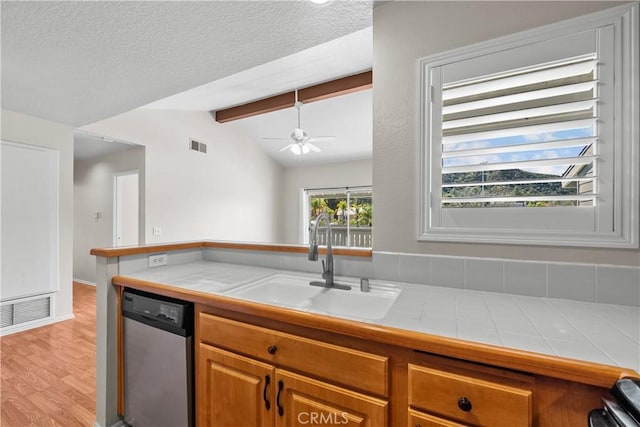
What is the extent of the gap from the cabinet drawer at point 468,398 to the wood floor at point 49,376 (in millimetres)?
1994

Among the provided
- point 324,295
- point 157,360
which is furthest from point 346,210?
point 157,360

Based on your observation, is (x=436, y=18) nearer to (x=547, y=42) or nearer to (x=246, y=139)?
(x=547, y=42)

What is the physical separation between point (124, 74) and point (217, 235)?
11.0 ft

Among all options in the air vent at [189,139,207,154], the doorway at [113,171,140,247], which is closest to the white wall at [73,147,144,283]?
the doorway at [113,171,140,247]

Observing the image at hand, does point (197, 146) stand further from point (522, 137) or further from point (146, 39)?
point (522, 137)

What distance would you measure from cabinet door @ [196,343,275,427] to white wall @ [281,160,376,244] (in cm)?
506

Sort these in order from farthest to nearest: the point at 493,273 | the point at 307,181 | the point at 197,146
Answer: the point at 307,181, the point at 197,146, the point at 493,273

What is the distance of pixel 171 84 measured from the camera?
7.57 feet

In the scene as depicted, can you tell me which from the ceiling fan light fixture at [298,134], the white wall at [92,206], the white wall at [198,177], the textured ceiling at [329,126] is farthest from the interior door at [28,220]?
the textured ceiling at [329,126]

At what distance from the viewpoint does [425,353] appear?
0.78 m

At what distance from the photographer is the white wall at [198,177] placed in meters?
3.89

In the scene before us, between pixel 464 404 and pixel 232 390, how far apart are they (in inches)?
33.4

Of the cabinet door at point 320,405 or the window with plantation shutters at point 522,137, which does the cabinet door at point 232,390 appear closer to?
the cabinet door at point 320,405

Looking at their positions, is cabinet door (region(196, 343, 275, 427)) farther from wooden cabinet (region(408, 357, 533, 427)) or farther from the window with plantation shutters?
the window with plantation shutters
